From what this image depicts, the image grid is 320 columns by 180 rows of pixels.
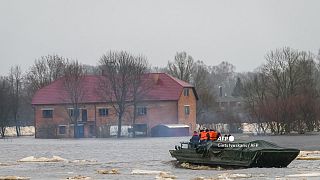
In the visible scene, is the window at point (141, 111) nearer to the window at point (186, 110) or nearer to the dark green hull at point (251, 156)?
the window at point (186, 110)

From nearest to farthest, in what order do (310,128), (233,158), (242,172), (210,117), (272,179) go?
(272,179) < (242,172) < (233,158) < (310,128) < (210,117)

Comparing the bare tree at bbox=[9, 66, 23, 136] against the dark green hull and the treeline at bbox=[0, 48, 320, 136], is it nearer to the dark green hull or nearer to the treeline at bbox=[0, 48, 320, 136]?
the treeline at bbox=[0, 48, 320, 136]

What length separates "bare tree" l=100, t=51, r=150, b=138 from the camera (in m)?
133

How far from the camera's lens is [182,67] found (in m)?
158

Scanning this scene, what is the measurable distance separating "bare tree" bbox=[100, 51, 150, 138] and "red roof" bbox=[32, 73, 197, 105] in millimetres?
1828

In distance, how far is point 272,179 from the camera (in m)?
39.1

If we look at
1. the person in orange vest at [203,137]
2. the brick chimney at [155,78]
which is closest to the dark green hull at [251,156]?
the person in orange vest at [203,137]

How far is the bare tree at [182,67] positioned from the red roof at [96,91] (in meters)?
18.6

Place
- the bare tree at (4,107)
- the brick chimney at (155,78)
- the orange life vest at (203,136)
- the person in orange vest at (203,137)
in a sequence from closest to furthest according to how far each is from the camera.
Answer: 1. the person in orange vest at (203,137)
2. the orange life vest at (203,136)
3. the brick chimney at (155,78)
4. the bare tree at (4,107)

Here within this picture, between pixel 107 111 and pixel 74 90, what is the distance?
7.58 metres

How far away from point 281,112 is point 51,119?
132 ft

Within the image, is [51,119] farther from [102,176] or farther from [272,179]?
[272,179]

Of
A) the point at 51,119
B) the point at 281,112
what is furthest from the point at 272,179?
the point at 51,119

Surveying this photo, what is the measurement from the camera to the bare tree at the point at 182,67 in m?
157
